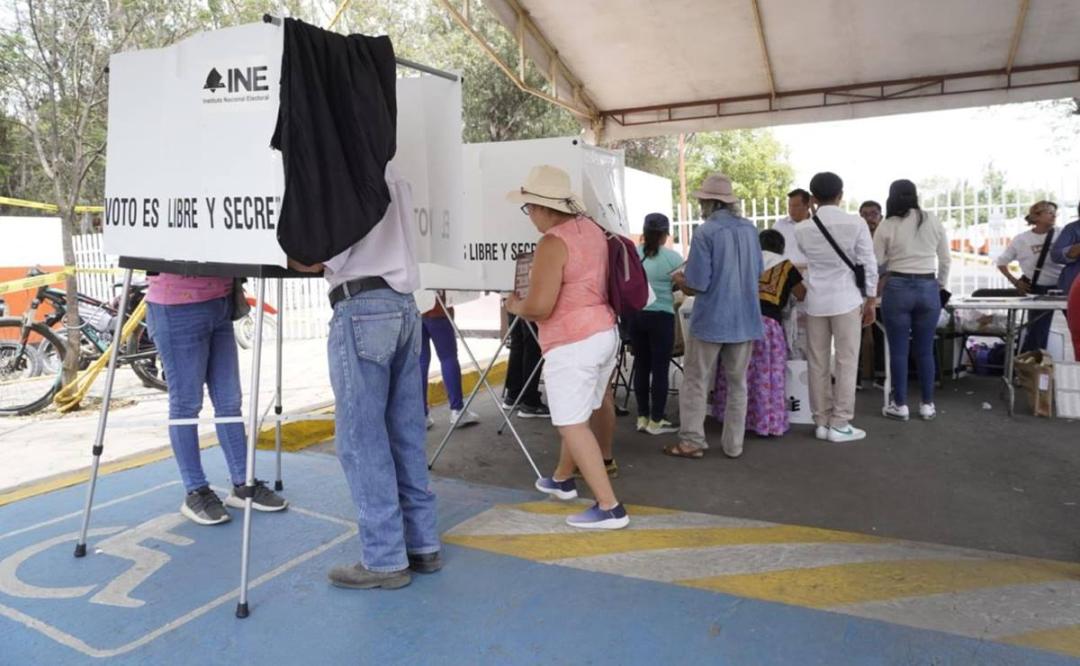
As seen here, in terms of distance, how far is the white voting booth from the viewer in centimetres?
265

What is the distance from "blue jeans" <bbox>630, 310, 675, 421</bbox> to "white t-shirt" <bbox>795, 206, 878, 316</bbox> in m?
1.03

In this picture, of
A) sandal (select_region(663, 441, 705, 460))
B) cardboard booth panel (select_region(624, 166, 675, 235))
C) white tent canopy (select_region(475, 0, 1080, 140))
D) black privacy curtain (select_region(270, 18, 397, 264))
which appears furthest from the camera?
cardboard booth panel (select_region(624, 166, 675, 235))


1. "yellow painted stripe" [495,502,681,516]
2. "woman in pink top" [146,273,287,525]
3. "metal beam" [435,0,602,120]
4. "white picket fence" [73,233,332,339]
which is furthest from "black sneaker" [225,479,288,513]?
"white picket fence" [73,233,332,339]

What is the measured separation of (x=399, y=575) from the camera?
294 centimetres

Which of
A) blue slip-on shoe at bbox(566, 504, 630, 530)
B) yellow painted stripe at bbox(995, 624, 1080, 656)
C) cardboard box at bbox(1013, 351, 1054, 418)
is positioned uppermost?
cardboard box at bbox(1013, 351, 1054, 418)

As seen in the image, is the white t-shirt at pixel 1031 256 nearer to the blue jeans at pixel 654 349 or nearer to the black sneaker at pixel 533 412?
the blue jeans at pixel 654 349

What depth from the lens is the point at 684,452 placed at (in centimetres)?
482

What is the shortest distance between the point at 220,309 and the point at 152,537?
43.0 inches

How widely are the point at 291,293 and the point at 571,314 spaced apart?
32.6 ft

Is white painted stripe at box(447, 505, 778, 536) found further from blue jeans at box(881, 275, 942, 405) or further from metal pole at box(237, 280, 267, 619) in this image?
blue jeans at box(881, 275, 942, 405)

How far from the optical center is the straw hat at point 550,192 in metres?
3.41

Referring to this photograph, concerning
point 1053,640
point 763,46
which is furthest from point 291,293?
point 1053,640

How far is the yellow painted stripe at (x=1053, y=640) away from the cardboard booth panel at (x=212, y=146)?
8.95 feet

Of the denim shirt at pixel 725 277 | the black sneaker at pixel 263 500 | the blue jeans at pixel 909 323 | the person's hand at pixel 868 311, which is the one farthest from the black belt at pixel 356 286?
the blue jeans at pixel 909 323
